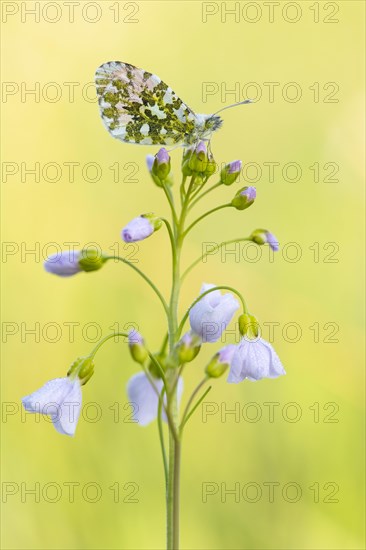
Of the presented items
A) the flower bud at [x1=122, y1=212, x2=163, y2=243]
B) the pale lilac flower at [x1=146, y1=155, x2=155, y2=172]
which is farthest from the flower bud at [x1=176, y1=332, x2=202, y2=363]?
the pale lilac flower at [x1=146, y1=155, x2=155, y2=172]

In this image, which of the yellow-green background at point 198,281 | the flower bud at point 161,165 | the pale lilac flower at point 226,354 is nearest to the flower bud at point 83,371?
the pale lilac flower at point 226,354

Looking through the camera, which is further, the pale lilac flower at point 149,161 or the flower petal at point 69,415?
the pale lilac flower at point 149,161

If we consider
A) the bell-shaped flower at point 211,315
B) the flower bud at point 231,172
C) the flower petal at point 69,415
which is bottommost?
the flower petal at point 69,415

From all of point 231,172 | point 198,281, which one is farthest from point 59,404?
point 198,281

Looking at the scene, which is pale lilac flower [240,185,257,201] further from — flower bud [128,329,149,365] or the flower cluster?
flower bud [128,329,149,365]

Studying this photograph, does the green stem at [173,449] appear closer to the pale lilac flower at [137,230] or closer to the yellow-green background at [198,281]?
the pale lilac flower at [137,230]

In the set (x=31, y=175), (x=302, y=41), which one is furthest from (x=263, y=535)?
(x=302, y=41)
